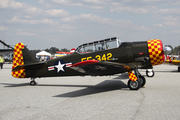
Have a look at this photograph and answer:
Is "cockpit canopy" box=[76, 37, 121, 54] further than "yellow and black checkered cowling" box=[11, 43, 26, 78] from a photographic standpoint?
No

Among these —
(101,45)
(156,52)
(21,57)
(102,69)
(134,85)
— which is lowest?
(134,85)

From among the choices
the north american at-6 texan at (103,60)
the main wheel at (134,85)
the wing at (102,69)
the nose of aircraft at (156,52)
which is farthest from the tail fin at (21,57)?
the nose of aircraft at (156,52)

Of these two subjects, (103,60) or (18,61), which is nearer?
(103,60)

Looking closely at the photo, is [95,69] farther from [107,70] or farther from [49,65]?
[49,65]

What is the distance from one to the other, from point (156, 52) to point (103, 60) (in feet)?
7.50

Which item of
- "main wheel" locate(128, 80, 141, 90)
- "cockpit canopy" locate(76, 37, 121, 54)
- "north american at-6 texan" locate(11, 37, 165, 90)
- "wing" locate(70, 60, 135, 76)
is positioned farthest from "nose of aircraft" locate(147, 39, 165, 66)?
"cockpit canopy" locate(76, 37, 121, 54)

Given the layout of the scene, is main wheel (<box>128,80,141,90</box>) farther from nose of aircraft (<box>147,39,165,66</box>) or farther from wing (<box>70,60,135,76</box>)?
nose of aircraft (<box>147,39,165,66</box>)

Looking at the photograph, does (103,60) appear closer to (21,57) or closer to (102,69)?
(102,69)

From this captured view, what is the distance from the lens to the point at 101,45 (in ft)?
26.7

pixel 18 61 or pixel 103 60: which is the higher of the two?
pixel 18 61

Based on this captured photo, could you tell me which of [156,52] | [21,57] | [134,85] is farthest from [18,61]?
[156,52]

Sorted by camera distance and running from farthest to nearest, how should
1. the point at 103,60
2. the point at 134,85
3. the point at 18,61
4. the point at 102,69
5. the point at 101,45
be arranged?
the point at 18,61, the point at 101,45, the point at 103,60, the point at 134,85, the point at 102,69

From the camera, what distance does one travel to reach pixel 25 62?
943 centimetres

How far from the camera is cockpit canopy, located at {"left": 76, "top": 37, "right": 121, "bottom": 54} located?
799cm
